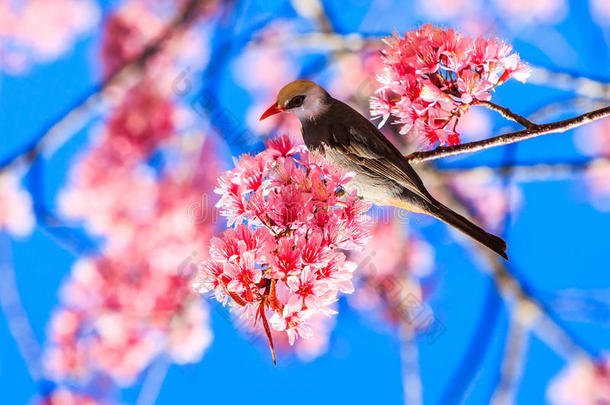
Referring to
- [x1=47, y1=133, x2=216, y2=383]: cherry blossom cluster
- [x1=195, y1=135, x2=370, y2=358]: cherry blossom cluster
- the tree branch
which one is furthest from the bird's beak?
[x1=47, y1=133, x2=216, y2=383]: cherry blossom cluster

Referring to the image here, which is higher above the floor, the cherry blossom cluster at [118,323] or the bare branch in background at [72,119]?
the bare branch in background at [72,119]

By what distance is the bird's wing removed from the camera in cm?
106

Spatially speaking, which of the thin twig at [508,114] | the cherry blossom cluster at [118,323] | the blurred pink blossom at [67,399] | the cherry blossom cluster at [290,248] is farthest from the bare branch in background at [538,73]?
the blurred pink blossom at [67,399]

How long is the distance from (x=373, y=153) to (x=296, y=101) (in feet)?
0.78

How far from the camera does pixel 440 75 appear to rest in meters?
0.99

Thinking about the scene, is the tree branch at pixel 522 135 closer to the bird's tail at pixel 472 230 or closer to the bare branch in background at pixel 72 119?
the bird's tail at pixel 472 230

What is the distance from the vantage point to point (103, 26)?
3266 millimetres

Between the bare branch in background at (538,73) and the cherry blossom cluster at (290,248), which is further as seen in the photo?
the bare branch in background at (538,73)

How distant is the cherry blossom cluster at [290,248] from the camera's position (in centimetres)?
83

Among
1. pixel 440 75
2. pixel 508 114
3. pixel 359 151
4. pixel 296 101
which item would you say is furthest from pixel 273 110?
pixel 508 114

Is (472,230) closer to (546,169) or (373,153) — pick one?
(373,153)

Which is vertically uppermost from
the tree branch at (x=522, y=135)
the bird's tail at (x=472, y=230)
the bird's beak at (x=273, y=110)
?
the bird's beak at (x=273, y=110)

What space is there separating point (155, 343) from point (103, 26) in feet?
7.13

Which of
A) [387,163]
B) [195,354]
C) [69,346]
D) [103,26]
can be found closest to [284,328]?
[387,163]
